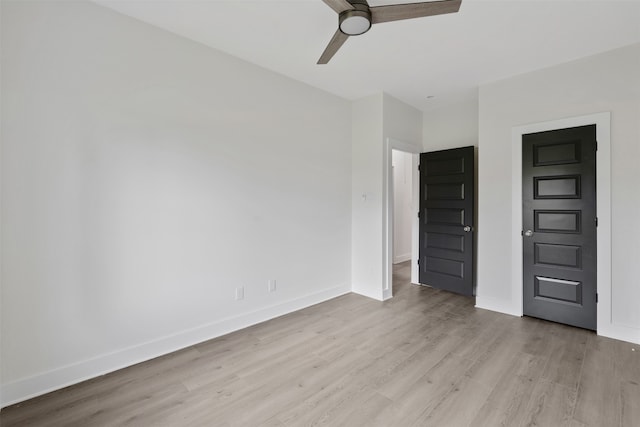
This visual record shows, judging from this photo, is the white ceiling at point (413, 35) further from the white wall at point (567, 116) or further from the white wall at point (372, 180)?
the white wall at point (372, 180)

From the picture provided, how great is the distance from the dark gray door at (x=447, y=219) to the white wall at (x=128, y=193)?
219cm

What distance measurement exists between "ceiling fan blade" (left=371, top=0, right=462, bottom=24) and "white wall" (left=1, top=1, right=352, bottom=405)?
167 centimetres

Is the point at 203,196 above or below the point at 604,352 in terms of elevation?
above

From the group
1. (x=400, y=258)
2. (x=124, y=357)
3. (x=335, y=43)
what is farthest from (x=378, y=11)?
(x=400, y=258)

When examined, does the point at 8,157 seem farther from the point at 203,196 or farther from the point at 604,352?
the point at 604,352

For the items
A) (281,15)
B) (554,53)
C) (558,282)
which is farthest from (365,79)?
(558,282)

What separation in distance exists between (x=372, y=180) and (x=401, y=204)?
2.78 metres

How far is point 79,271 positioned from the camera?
212 centimetres

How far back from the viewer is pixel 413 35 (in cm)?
256

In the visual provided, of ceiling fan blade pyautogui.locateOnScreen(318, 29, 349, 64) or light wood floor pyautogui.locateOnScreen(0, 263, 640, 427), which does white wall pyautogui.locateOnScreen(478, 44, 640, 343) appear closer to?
light wood floor pyautogui.locateOnScreen(0, 263, 640, 427)

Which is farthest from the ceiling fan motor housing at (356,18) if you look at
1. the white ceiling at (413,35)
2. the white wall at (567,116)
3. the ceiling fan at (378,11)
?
the white wall at (567,116)

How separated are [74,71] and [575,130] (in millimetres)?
4637

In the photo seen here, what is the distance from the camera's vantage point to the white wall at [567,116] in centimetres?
272

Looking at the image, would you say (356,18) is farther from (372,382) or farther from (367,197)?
(372,382)
